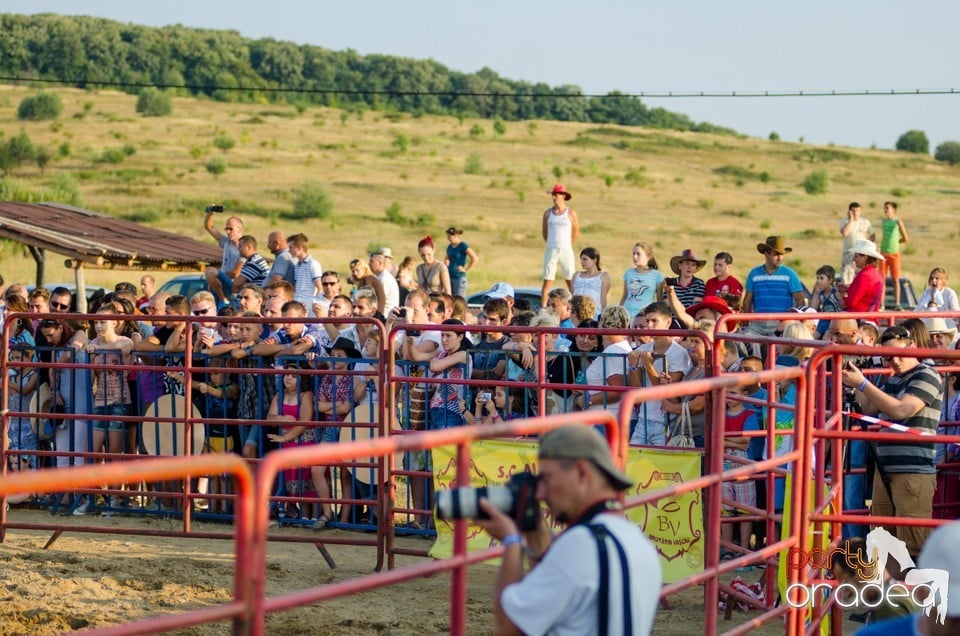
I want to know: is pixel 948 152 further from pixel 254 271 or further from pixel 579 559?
pixel 579 559

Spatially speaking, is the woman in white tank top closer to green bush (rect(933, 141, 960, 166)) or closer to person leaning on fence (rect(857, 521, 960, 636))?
person leaning on fence (rect(857, 521, 960, 636))

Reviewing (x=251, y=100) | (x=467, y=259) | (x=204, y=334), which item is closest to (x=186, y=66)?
(x=251, y=100)

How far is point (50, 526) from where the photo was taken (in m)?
10.4

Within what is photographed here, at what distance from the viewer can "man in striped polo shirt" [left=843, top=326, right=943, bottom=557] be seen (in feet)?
25.2

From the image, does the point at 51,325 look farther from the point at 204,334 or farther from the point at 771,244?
the point at 771,244

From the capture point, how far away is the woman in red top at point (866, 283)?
43.4 ft

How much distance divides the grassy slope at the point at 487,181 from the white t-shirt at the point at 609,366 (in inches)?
1023

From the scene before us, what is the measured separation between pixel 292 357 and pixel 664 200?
51.2 m

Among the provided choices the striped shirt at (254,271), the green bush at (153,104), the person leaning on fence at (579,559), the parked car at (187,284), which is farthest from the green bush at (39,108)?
the person leaning on fence at (579,559)

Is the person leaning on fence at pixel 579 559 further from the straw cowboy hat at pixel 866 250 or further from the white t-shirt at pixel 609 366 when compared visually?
the straw cowboy hat at pixel 866 250

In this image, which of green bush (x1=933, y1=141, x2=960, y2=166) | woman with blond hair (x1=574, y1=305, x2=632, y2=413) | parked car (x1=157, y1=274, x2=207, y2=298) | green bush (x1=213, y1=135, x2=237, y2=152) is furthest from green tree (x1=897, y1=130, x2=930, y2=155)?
woman with blond hair (x1=574, y1=305, x2=632, y2=413)

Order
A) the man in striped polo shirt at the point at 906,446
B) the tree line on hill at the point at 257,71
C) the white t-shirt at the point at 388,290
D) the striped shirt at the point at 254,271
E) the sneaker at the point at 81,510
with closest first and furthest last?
the man in striped polo shirt at the point at 906,446, the sneaker at the point at 81,510, the white t-shirt at the point at 388,290, the striped shirt at the point at 254,271, the tree line on hill at the point at 257,71

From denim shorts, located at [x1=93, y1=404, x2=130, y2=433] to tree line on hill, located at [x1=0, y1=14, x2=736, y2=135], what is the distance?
77.9 meters

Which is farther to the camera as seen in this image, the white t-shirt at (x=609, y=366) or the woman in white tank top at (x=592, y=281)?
the woman in white tank top at (x=592, y=281)
